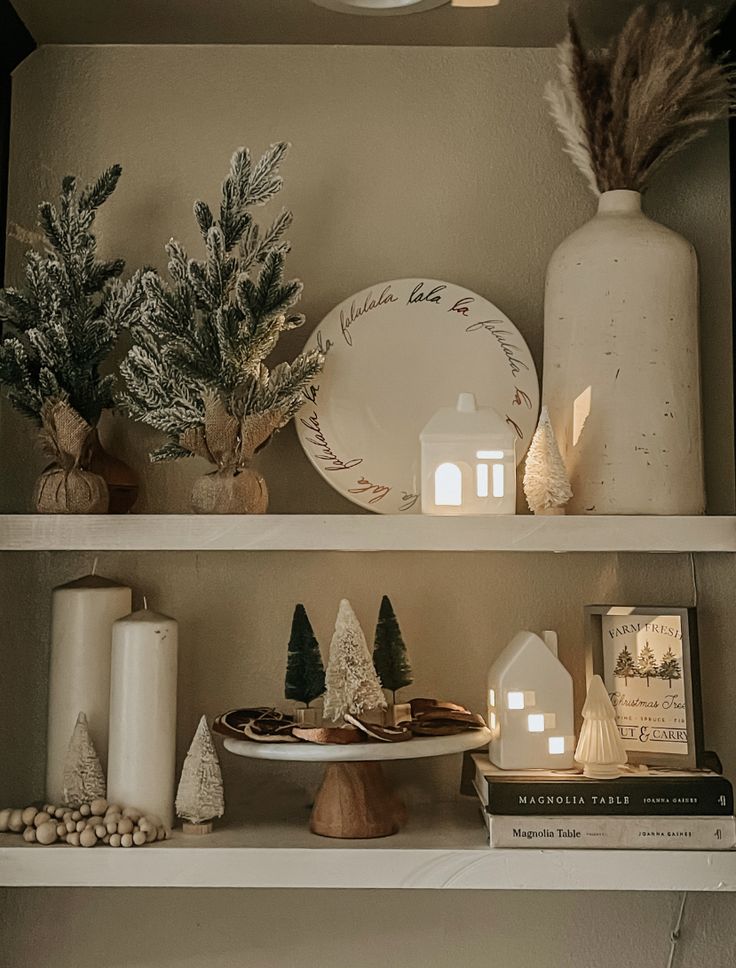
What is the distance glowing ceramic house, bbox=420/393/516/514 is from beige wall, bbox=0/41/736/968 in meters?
0.19

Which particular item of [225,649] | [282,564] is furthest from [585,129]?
[225,649]

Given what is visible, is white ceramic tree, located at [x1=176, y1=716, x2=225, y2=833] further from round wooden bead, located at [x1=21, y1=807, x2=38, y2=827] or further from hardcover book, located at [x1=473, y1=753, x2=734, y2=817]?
hardcover book, located at [x1=473, y1=753, x2=734, y2=817]

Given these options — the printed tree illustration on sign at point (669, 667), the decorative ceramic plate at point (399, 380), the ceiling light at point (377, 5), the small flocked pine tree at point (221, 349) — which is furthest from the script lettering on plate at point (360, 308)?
the printed tree illustration on sign at point (669, 667)

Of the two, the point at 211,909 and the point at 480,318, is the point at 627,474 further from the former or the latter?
the point at 211,909

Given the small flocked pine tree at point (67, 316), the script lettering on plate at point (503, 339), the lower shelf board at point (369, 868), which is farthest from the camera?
the script lettering on plate at point (503, 339)

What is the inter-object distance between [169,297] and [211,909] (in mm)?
755

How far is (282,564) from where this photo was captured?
1.37 meters

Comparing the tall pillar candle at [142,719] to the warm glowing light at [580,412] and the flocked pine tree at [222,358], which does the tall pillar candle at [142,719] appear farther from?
the warm glowing light at [580,412]

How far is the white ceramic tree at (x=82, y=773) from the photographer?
120 centimetres

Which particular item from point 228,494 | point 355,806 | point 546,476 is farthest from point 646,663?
point 228,494

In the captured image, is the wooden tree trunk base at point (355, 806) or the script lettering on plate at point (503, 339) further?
the script lettering on plate at point (503, 339)

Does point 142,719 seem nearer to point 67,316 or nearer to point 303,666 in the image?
point 303,666

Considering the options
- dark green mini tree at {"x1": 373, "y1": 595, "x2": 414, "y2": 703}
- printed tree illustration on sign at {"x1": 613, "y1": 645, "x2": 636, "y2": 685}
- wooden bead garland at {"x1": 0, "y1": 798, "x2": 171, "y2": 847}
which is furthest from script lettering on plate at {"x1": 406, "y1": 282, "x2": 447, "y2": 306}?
Answer: wooden bead garland at {"x1": 0, "y1": 798, "x2": 171, "y2": 847}

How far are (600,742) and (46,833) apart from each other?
2.00 ft
